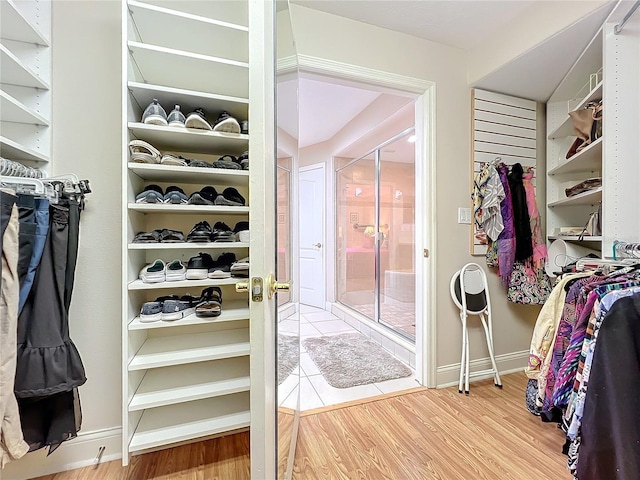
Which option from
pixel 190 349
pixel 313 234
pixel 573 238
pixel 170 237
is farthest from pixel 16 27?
pixel 313 234

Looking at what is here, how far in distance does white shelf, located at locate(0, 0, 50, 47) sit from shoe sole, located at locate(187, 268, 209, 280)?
3.55ft

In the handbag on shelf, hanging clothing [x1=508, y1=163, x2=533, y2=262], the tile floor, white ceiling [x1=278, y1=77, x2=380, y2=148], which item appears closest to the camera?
the handbag on shelf

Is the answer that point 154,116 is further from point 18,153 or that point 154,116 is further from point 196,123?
point 18,153

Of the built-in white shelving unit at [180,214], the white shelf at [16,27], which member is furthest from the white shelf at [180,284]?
the white shelf at [16,27]

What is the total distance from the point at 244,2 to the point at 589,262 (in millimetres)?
1995

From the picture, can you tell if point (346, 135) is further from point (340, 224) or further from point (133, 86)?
point (133, 86)

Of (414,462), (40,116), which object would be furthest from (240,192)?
(414,462)

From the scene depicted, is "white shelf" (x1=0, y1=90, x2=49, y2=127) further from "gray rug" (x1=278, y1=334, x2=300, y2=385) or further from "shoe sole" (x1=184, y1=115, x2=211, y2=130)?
"gray rug" (x1=278, y1=334, x2=300, y2=385)

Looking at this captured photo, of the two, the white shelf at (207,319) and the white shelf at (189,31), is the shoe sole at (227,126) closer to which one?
the white shelf at (189,31)

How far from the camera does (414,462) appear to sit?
47.7 inches

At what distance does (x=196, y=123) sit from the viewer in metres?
1.10

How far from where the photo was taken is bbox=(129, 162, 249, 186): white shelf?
108cm

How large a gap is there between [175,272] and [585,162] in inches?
98.5

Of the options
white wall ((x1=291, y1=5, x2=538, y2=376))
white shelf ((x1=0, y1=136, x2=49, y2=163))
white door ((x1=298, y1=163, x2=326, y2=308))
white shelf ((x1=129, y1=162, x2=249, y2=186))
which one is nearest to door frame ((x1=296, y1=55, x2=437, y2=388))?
white wall ((x1=291, y1=5, x2=538, y2=376))
